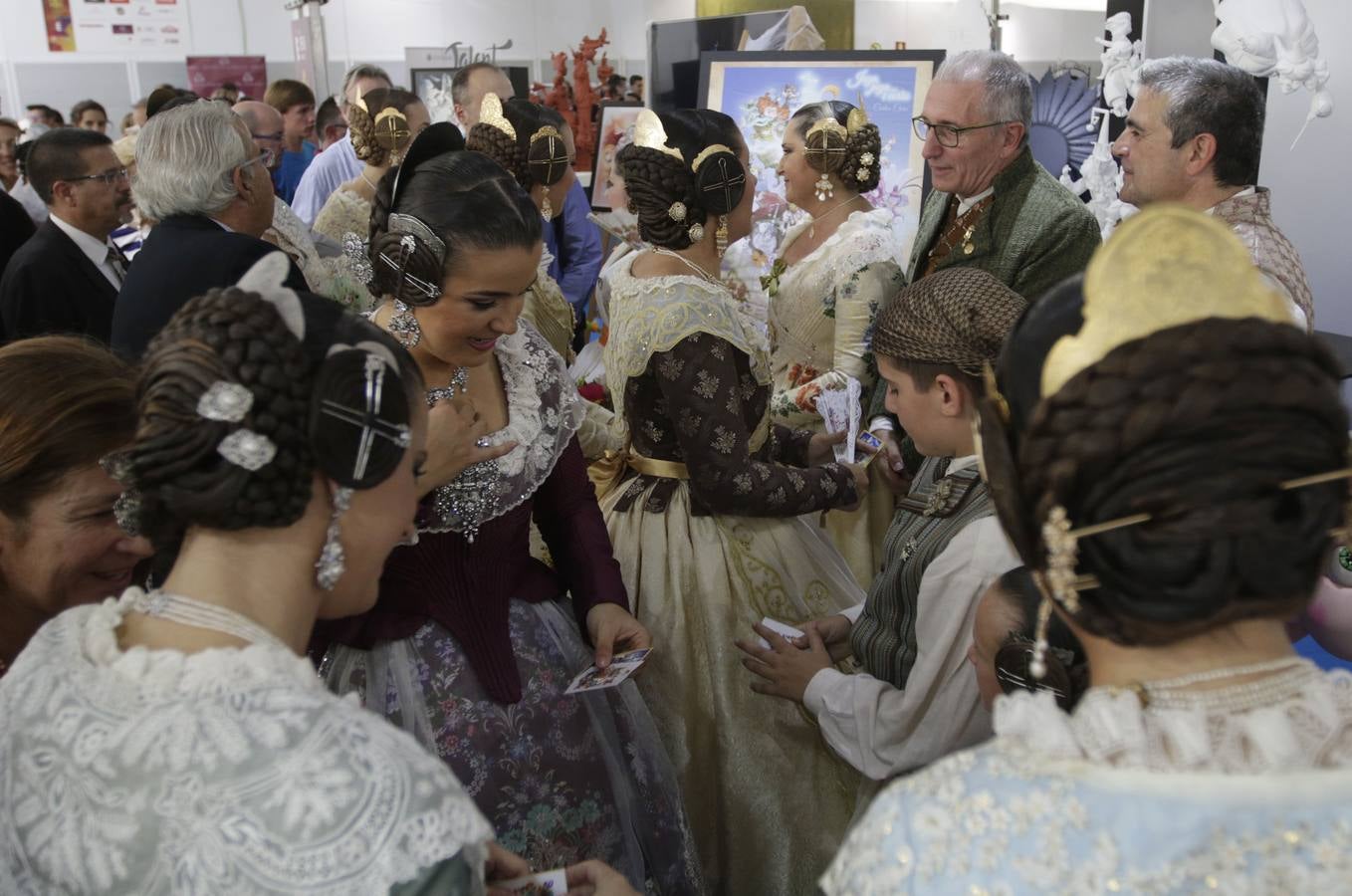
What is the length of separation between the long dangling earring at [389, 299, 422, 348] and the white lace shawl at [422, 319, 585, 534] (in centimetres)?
19

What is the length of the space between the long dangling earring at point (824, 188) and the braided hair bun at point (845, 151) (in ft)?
0.08

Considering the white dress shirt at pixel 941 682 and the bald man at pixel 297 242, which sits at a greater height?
the bald man at pixel 297 242

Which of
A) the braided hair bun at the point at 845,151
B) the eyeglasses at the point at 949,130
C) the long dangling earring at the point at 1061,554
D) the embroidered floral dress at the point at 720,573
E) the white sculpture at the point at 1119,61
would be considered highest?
the white sculpture at the point at 1119,61

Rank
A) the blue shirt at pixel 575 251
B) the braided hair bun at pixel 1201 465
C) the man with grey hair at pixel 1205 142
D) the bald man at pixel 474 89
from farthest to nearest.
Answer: the bald man at pixel 474 89 → the blue shirt at pixel 575 251 → the man with grey hair at pixel 1205 142 → the braided hair bun at pixel 1201 465

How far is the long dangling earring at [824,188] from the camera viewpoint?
3.26 metres

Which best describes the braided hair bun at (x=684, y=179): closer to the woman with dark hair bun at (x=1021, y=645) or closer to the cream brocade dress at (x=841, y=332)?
A: the cream brocade dress at (x=841, y=332)

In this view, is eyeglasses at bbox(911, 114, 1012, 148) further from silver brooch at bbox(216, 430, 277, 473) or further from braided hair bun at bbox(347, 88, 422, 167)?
braided hair bun at bbox(347, 88, 422, 167)

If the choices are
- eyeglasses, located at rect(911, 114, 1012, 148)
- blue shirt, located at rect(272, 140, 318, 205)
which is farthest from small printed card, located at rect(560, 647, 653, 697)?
blue shirt, located at rect(272, 140, 318, 205)

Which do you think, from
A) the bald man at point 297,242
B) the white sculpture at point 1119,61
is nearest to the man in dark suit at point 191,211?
the bald man at point 297,242

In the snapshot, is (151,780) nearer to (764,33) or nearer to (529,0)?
(764,33)

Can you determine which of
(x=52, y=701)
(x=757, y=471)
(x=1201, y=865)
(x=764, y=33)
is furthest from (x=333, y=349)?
(x=764, y=33)

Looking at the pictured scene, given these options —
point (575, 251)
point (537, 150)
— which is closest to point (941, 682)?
point (537, 150)

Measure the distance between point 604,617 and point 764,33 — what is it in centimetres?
402

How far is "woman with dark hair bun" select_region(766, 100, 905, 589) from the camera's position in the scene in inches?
117
